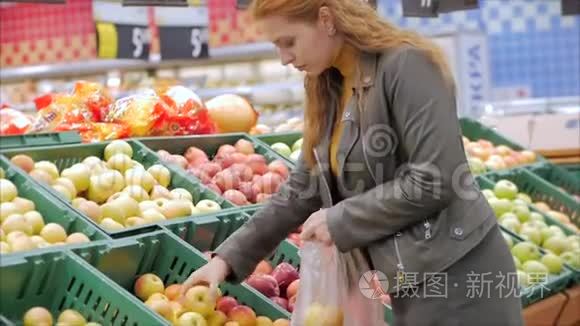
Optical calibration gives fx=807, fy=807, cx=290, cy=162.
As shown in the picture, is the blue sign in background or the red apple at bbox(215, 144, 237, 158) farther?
the blue sign in background

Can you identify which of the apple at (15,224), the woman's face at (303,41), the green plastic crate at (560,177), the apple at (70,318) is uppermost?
the woman's face at (303,41)

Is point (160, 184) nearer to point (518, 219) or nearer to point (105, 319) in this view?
point (105, 319)

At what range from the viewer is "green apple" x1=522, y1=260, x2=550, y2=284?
3482 mm

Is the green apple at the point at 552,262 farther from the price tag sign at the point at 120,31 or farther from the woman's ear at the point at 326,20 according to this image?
the price tag sign at the point at 120,31

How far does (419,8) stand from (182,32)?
1.85 metres

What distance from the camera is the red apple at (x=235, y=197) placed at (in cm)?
307

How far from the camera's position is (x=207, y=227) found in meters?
2.70

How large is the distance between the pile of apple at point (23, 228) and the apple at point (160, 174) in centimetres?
63

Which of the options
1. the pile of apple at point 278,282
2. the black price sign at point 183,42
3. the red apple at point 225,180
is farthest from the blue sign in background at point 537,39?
the pile of apple at point 278,282

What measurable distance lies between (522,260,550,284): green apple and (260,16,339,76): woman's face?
1.90 meters

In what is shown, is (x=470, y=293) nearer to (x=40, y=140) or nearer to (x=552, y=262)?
(x=40, y=140)

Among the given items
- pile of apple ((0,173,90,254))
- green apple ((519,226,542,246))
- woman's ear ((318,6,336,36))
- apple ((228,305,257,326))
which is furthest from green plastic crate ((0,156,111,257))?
green apple ((519,226,542,246))

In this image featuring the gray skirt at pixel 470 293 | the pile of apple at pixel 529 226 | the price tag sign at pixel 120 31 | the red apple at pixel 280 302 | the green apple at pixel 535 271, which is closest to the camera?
the gray skirt at pixel 470 293

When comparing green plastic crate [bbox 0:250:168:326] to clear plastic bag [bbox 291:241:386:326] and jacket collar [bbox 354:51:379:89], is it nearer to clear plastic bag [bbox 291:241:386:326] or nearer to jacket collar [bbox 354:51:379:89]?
clear plastic bag [bbox 291:241:386:326]
